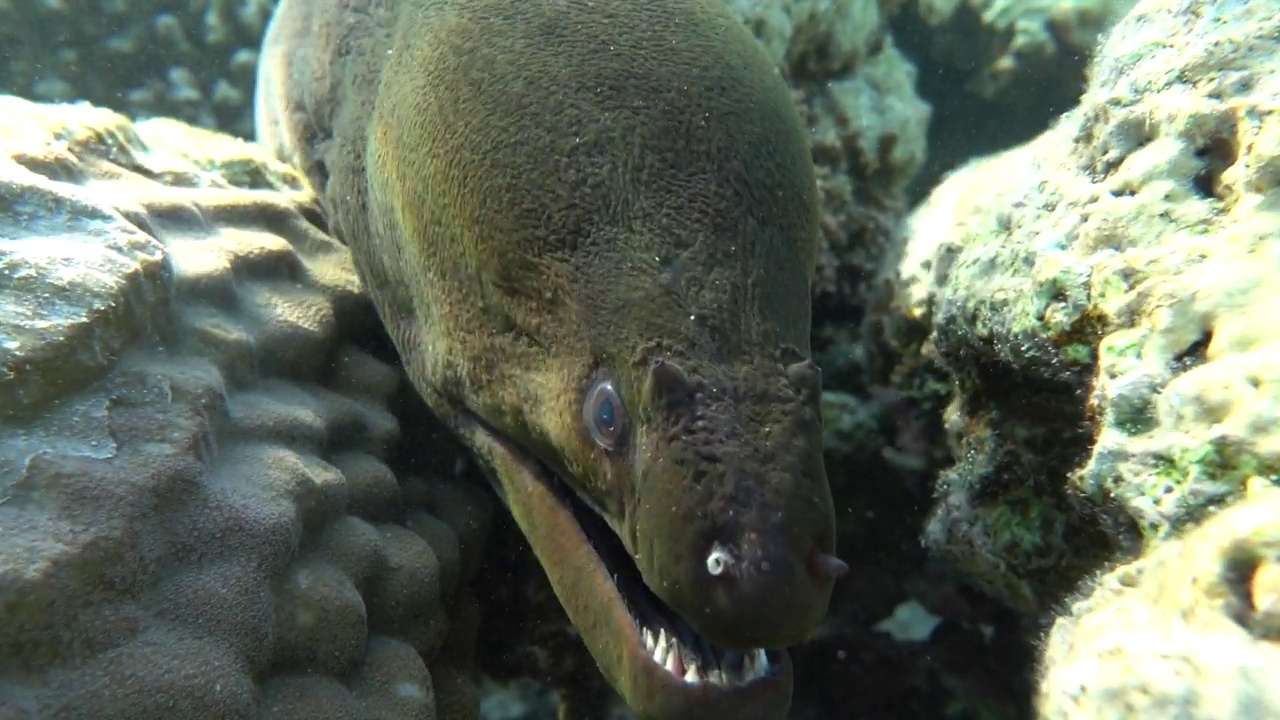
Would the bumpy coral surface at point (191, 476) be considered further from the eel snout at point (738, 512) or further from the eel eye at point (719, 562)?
the eel eye at point (719, 562)

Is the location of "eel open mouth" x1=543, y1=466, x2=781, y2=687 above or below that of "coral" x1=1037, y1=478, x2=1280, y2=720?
below

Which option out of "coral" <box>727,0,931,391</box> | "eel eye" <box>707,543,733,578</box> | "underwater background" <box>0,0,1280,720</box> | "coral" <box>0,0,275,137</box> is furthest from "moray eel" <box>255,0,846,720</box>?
"coral" <box>0,0,275,137</box>

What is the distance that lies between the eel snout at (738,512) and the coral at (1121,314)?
57 cm

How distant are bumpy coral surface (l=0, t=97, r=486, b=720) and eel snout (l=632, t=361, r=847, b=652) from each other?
2.91 feet

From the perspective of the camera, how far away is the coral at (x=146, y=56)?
17.7 feet

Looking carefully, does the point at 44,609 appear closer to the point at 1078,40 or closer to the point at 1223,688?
the point at 1223,688

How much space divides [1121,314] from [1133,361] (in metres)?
0.15

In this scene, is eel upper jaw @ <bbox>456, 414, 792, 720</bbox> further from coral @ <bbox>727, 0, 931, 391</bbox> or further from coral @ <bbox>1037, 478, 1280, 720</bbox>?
coral @ <bbox>727, 0, 931, 391</bbox>

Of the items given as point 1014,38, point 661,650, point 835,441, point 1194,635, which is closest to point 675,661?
point 661,650

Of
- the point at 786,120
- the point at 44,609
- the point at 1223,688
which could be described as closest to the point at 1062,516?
the point at 1223,688

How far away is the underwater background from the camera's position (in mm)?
1439

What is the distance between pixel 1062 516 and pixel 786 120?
1286mm

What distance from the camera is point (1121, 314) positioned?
5.75 ft

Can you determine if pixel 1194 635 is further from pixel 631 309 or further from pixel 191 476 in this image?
pixel 191 476
